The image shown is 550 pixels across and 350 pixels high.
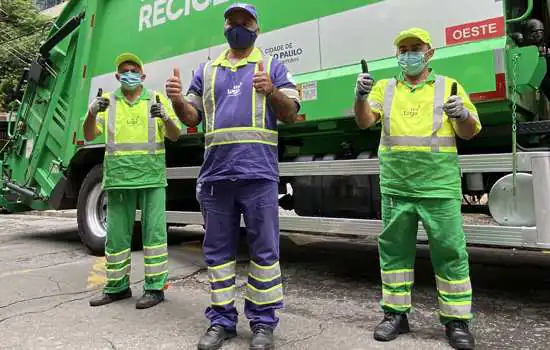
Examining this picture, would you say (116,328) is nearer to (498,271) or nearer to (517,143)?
(517,143)

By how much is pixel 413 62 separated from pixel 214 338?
1.73 metres

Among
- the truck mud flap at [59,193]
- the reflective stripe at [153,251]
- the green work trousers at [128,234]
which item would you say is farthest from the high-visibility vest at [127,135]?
the truck mud flap at [59,193]

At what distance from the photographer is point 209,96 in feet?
8.71

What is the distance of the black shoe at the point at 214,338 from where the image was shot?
2479mm

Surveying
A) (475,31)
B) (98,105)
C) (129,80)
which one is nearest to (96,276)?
(98,105)

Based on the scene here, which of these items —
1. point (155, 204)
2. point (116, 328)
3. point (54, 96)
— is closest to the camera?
point (116, 328)

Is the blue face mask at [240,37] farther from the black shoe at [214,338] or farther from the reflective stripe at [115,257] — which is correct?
the reflective stripe at [115,257]

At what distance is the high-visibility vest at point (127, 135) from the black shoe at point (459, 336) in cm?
219

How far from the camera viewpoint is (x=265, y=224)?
2561 millimetres

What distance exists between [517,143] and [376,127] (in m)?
1.00

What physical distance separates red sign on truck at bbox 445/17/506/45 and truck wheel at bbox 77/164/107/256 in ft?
12.6

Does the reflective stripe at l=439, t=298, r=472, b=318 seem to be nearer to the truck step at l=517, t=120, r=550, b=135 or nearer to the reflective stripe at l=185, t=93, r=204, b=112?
the truck step at l=517, t=120, r=550, b=135

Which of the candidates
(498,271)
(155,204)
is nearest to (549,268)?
(498,271)

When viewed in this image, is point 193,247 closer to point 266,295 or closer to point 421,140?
point 266,295
